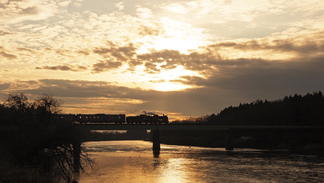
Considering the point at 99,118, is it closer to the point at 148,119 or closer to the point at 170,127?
the point at 148,119

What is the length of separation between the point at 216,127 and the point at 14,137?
9813 cm

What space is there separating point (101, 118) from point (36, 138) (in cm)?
7210

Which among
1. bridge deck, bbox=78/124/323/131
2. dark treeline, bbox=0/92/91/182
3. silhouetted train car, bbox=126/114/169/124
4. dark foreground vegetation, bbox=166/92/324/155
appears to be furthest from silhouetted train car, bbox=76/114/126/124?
dark treeline, bbox=0/92/91/182

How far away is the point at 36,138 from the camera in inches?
1741

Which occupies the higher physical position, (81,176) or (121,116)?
(121,116)

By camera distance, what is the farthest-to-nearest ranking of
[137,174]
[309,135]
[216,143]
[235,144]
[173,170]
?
[216,143]
[235,144]
[309,135]
[173,170]
[137,174]

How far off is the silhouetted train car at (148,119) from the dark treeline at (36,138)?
240 ft

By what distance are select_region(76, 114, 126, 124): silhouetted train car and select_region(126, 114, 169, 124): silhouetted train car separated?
2.96m

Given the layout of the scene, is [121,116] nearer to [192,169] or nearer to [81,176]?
[192,169]

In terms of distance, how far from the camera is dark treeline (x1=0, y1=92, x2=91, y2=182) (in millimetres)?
44000

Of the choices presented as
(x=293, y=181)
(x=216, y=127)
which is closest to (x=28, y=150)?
(x=293, y=181)

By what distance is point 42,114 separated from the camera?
1909 inches

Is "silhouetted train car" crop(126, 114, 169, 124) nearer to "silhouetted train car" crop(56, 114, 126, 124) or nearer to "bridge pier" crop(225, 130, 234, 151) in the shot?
"silhouetted train car" crop(56, 114, 126, 124)

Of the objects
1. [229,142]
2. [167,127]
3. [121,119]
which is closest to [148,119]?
[167,127]
